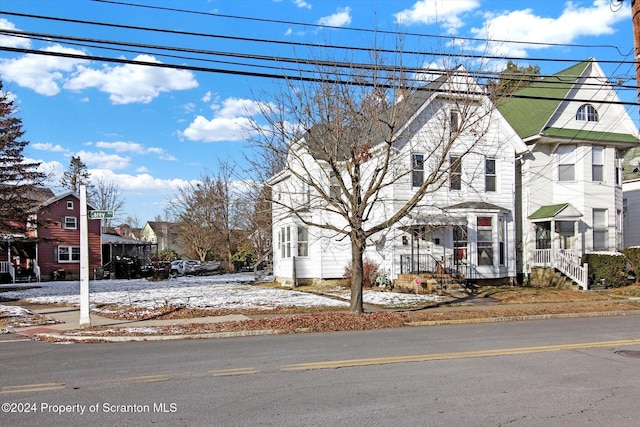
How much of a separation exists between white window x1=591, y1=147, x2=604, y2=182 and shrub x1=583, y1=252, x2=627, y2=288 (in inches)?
179

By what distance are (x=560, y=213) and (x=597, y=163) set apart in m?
4.12

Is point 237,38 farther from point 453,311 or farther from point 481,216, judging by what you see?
point 481,216

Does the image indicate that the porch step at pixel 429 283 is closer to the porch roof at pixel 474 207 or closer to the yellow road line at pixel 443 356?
the porch roof at pixel 474 207

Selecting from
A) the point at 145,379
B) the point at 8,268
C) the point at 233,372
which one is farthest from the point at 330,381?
the point at 8,268

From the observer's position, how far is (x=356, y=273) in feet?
46.1

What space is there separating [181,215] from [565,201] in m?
39.3

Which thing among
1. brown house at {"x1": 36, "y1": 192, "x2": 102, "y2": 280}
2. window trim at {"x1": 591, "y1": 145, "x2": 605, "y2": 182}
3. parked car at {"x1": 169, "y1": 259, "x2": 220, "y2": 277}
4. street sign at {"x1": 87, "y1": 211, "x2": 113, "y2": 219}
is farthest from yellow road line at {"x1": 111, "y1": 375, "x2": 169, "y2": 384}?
parked car at {"x1": 169, "y1": 259, "x2": 220, "y2": 277}

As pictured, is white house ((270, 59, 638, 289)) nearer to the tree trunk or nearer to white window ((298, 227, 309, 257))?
white window ((298, 227, 309, 257))

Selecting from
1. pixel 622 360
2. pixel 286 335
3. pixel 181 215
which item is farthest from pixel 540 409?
pixel 181 215

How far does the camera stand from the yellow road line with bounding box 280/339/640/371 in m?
8.45

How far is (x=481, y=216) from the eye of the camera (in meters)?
23.2

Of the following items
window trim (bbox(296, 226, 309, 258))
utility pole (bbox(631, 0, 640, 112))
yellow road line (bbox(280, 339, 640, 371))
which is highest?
utility pole (bbox(631, 0, 640, 112))

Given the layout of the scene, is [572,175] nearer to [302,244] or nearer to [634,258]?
[634,258]

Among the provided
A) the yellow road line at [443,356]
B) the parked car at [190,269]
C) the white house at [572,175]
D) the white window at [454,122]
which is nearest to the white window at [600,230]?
the white house at [572,175]
